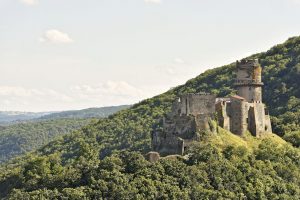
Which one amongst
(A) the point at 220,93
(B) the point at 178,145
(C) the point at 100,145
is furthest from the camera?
(C) the point at 100,145

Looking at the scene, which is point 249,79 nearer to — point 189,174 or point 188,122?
point 188,122

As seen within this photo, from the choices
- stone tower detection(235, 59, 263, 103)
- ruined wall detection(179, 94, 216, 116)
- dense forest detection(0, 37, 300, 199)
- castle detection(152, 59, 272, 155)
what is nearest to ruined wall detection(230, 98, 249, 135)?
castle detection(152, 59, 272, 155)

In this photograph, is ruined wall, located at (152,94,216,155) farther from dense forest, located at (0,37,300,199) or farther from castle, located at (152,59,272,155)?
dense forest, located at (0,37,300,199)

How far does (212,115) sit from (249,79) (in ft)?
28.8

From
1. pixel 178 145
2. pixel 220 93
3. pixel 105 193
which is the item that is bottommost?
pixel 105 193

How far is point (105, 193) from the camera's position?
7338cm

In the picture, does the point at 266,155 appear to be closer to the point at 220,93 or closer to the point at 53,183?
the point at 53,183

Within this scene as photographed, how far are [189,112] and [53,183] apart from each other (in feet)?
63.5

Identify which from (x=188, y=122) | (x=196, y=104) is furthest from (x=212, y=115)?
(x=188, y=122)

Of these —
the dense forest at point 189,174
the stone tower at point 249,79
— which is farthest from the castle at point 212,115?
the dense forest at point 189,174

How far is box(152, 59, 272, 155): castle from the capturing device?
3169 inches

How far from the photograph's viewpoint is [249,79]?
86625 mm

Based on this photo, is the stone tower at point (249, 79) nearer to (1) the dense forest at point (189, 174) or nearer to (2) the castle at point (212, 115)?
(2) the castle at point (212, 115)

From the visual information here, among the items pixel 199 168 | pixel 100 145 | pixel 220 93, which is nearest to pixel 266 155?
pixel 199 168
